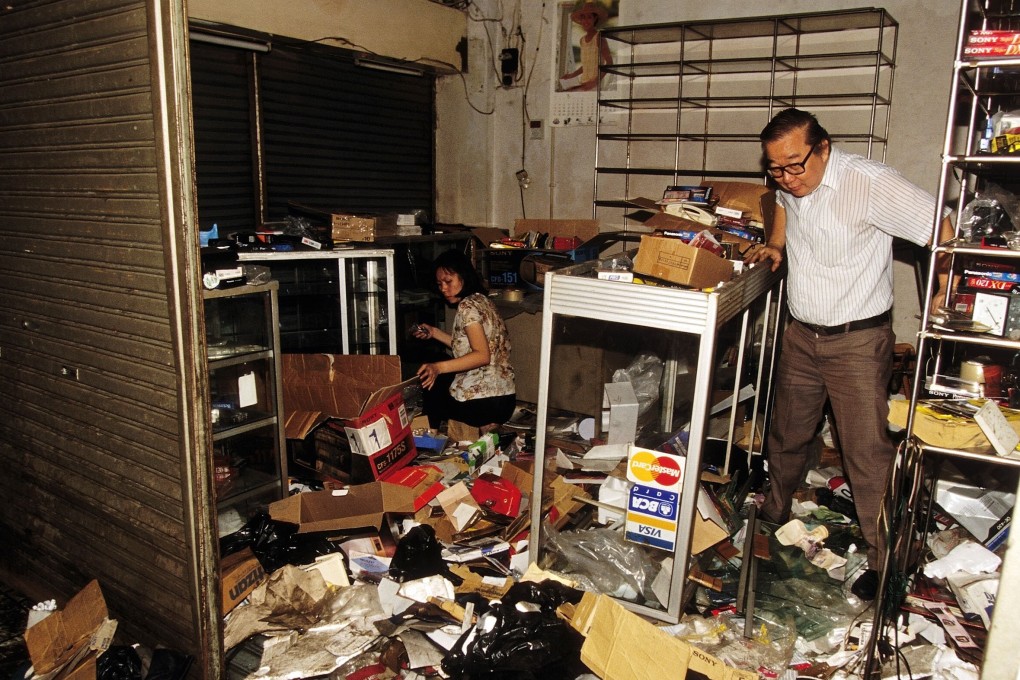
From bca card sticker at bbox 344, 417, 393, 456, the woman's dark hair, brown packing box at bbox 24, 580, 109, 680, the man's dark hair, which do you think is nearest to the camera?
brown packing box at bbox 24, 580, 109, 680

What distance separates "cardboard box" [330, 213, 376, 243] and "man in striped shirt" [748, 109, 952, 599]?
2.48 meters

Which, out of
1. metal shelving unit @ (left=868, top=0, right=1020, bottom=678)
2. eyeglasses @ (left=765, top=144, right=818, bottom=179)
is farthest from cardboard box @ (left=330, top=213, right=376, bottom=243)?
metal shelving unit @ (left=868, top=0, right=1020, bottom=678)

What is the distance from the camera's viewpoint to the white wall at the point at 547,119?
14.2 feet

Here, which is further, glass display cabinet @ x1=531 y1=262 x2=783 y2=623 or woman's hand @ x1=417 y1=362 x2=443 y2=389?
woman's hand @ x1=417 y1=362 x2=443 y2=389

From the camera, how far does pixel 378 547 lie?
3336 mm

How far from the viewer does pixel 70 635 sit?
8.45 feet

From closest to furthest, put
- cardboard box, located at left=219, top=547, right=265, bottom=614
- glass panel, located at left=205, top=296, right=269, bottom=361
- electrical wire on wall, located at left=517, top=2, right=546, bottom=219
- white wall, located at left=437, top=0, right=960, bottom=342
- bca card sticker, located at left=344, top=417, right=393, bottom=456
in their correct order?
cardboard box, located at left=219, top=547, right=265, bottom=614 < glass panel, located at left=205, top=296, right=269, bottom=361 < bca card sticker, located at left=344, top=417, right=393, bottom=456 < white wall, located at left=437, top=0, right=960, bottom=342 < electrical wire on wall, located at left=517, top=2, right=546, bottom=219

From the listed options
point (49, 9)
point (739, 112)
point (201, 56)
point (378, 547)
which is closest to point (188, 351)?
point (49, 9)

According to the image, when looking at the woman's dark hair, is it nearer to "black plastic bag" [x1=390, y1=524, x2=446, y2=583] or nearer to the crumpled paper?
"black plastic bag" [x1=390, y1=524, x2=446, y2=583]

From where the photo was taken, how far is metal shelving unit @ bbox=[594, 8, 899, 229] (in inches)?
175

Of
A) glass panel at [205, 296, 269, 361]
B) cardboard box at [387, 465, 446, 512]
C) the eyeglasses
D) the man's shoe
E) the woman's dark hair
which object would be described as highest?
the eyeglasses

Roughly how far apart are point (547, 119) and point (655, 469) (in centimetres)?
385

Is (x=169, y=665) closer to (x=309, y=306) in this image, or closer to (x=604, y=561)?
(x=604, y=561)

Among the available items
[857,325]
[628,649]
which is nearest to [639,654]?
[628,649]
